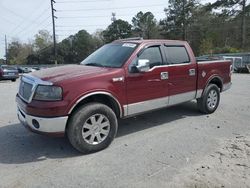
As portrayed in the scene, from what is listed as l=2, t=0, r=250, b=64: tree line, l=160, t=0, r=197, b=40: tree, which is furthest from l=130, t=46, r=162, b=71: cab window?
l=160, t=0, r=197, b=40: tree

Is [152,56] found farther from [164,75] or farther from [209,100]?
[209,100]

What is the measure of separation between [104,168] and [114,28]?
65342 mm

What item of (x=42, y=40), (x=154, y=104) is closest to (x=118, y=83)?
(x=154, y=104)

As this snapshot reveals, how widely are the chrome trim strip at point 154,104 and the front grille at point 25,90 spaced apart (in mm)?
1656

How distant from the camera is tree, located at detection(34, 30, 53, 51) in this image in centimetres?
9494

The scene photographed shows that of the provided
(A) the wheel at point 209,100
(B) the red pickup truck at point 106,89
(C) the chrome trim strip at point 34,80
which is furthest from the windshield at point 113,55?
(A) the wheel at point 209,100

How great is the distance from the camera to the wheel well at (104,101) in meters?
4.69

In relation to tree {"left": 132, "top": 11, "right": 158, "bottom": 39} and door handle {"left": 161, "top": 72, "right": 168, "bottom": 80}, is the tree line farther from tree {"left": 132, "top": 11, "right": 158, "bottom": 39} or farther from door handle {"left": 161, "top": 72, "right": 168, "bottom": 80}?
door handle {"left": 161, "top": 72, "right": 168, "bottom": 80}

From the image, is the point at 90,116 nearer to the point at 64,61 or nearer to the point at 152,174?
the point at 152,174

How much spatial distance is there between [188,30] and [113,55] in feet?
181

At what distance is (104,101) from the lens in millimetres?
5070

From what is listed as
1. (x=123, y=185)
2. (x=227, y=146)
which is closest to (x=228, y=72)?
(x=227, y=146)

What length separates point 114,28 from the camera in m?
67.2

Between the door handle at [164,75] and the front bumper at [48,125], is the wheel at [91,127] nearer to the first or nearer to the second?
the front bumper at [48,125]
